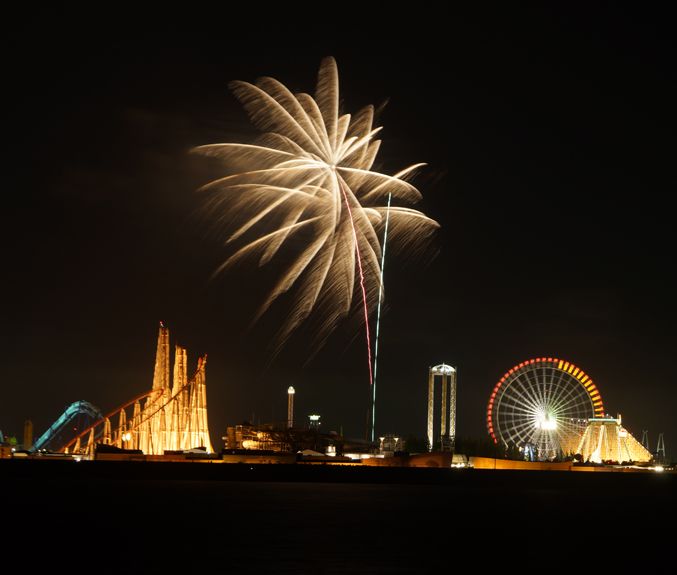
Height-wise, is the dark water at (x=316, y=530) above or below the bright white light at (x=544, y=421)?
below

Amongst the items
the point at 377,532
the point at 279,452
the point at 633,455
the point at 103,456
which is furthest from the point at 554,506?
the point at 633,455

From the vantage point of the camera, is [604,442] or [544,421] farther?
[604,442]

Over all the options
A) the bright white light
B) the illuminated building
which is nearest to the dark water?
the bright white light

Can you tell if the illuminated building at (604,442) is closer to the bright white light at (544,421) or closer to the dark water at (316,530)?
the bright white light at (544,421)

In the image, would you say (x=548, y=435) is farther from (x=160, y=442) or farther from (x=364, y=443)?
(x=160, y=442)

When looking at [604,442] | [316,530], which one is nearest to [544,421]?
[604,442]

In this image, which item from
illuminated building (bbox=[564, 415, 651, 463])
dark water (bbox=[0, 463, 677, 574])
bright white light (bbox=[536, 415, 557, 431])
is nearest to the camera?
dark water (bbox=[0, 463, 677, 574])

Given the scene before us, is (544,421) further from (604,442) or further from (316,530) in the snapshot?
(316,530)

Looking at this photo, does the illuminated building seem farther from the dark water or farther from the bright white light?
the dark water

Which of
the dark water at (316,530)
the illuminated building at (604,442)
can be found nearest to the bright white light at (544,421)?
the illuminated building at (604,442)
